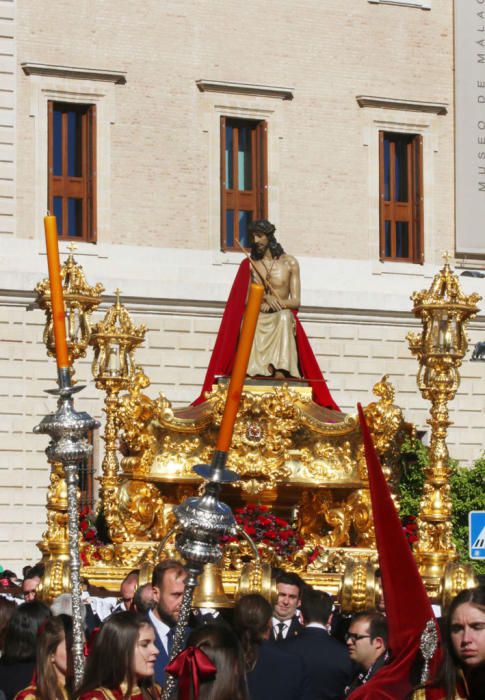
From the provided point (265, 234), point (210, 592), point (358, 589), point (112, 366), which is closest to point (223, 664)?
point (358, 589)

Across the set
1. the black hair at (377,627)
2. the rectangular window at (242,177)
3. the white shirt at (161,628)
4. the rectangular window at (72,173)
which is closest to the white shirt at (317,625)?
the white shirt at (161,628)

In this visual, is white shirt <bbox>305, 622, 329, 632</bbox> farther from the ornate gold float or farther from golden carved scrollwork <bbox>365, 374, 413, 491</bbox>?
golden carved scrollwork <bbox>365, 374, 413, 491</bbox>

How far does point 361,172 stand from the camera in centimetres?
3027

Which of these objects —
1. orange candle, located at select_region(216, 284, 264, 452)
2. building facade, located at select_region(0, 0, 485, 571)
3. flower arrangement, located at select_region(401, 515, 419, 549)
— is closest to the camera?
orange candle, located at select_region(216, 284, 264, 452)

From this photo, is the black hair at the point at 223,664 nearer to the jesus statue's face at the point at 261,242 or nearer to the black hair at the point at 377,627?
the black hair at the point at 377,627

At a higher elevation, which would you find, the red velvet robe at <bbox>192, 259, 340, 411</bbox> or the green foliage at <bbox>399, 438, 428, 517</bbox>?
the red velvet robe at <bbox>192, 259, 340, 411</bbox>

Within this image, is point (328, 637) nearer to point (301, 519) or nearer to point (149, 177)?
point (301, 519)

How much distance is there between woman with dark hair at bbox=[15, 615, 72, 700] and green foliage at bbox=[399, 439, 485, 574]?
56.6 ft

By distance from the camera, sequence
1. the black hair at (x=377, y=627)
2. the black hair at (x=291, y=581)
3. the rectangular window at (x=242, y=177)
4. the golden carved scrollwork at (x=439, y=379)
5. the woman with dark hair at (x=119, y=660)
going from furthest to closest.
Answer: the rectangular window at (x=242, y=177) → the golden carved scrollwork at (x=439, y=379) → the black hair at (x=291, y=581) → the black hair at (x=377, y=627) → the woman with dark hair at (x=119, y=660)

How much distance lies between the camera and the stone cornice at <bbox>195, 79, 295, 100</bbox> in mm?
29352

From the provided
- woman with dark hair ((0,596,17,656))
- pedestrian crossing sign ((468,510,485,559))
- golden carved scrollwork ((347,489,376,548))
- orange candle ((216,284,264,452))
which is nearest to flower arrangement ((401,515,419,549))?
golden carved scrollwork ((347,489,376,548))

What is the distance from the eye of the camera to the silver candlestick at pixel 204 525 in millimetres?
6371

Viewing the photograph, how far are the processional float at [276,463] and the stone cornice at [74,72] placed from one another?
11750 mm

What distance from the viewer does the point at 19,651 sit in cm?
875
